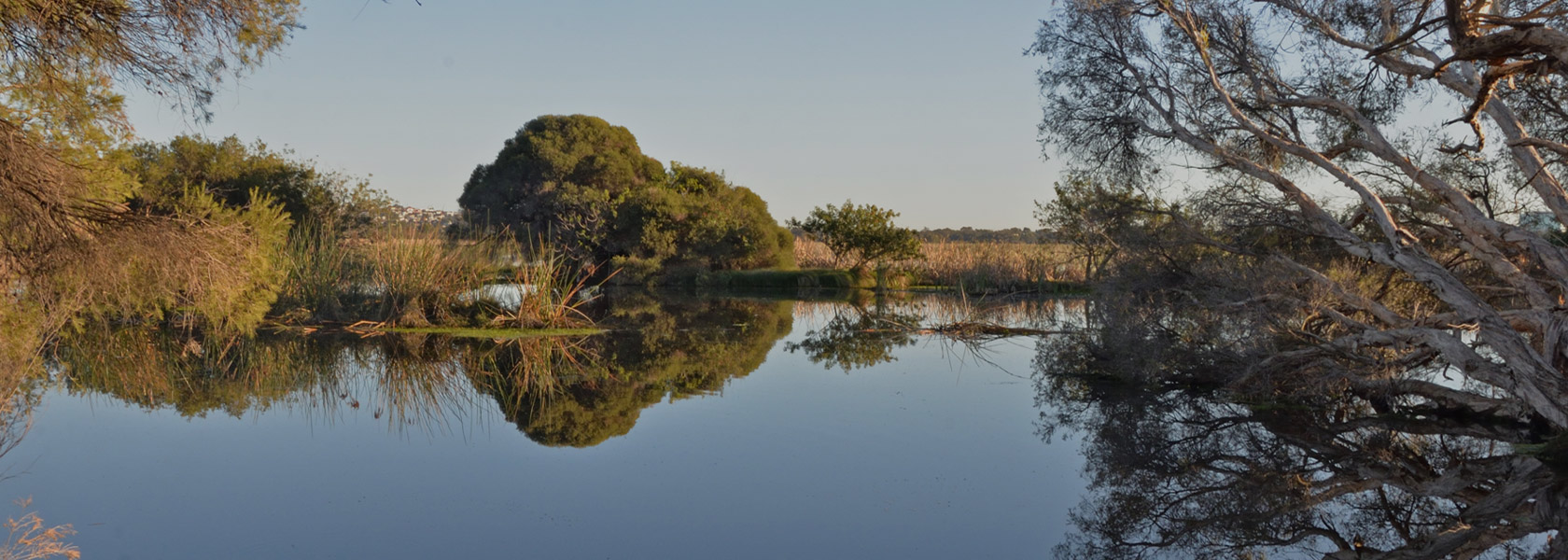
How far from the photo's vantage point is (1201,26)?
36.2 feet

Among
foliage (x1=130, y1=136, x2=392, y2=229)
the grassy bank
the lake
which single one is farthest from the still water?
foliage (x1=130, y1=136, x2=392, y2=229)

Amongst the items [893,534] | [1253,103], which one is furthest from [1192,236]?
[893,534]

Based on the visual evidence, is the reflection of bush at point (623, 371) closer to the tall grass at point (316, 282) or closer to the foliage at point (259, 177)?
the tall grass at point (316, 282)

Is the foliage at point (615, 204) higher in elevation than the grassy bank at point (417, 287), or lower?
higher

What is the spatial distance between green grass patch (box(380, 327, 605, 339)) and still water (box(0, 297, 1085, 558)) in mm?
647

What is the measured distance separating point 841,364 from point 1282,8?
6.11 m

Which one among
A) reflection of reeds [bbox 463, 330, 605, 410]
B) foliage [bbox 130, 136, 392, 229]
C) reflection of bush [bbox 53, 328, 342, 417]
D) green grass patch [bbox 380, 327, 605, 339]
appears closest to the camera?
reflection of bush [bbox 53, 328, 342, 417]

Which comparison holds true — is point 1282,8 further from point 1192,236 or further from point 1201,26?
point 1192,236

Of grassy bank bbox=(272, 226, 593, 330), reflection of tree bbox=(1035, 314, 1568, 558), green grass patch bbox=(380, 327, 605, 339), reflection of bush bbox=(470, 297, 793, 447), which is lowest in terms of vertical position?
reflection of tree bbox=(1035, 314, 1568, 558)

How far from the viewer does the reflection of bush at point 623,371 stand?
8.48 metres

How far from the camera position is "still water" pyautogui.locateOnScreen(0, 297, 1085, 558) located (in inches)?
204

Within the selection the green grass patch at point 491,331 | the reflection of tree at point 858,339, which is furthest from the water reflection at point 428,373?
the reflection of tree at point 858,339

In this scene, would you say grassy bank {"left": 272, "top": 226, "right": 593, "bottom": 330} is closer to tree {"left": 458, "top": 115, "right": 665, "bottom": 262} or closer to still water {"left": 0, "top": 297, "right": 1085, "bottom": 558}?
still water {"left": 0, "top": 297, "right": 1085, "bottom": 558}

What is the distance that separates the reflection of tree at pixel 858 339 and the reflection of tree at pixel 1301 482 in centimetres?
382
